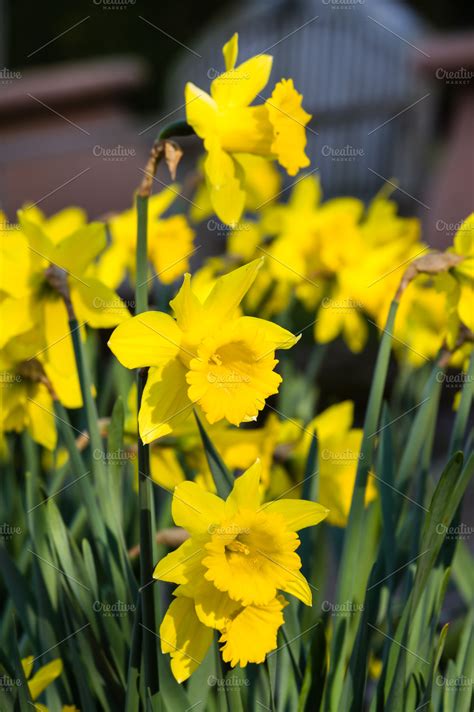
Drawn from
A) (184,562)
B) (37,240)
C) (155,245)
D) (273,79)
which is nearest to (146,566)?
(184,562)

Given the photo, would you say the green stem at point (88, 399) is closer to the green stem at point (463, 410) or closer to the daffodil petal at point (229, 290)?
the daffodil petal at point (229, 290)

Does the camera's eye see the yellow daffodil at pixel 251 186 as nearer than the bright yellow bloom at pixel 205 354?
No

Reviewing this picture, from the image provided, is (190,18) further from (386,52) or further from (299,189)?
(299,189)

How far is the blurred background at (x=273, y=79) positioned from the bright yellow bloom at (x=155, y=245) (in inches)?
6.9

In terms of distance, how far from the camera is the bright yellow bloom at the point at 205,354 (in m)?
0.87

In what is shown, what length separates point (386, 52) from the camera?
7273mm

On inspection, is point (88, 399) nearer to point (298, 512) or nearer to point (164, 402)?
point (164, 402)

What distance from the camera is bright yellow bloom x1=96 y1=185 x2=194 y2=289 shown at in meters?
1.61

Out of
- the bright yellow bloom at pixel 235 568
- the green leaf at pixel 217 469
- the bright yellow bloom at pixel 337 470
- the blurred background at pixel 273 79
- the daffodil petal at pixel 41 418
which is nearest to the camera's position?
the bright yellow bloom at pixel 235 568

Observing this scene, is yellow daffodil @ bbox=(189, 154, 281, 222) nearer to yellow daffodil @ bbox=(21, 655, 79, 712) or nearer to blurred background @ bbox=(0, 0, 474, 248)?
blurred background @ bbox=(0, 0, 474, 248)

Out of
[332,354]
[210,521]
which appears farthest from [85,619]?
[332,354]

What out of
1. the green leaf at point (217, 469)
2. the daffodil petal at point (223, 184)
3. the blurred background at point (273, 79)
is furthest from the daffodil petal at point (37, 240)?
the blurred background at point (273, 79)

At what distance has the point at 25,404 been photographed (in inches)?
46.9

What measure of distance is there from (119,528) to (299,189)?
1.07 metres
